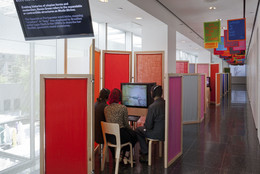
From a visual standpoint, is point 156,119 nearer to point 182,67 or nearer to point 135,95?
point 135,95

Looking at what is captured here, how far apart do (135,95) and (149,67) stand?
49.1 inches

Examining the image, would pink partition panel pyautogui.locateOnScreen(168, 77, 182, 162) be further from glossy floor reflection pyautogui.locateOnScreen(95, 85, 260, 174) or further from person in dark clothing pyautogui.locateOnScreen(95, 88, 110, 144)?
person in dark clothing pyautogui.locateOnScreen(95, 88, 110, 144)

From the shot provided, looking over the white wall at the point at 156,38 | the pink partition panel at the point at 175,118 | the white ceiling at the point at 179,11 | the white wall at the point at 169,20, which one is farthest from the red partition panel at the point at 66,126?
the white wall at the point at 156,38

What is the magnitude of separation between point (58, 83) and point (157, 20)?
4838mm

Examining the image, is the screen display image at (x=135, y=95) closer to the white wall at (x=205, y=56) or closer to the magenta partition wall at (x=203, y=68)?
the magenta partition wall at (x=203, y=68)

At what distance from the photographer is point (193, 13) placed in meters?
Answer: 7.68

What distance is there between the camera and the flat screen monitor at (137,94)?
423 cm

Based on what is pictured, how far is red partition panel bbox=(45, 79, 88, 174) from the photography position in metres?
2.74

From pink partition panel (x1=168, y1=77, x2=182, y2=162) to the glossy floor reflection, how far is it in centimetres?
22

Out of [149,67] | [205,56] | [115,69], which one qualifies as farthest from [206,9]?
[205,56]

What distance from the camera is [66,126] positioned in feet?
9.18

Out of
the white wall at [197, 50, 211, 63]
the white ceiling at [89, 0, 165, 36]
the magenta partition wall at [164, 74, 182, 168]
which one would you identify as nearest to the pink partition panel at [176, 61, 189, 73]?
the white ceiling at [89, 0, 165, 36]

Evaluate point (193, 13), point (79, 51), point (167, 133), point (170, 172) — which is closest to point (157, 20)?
point (193, 13)

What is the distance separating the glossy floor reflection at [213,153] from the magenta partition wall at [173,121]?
0.16 metres
